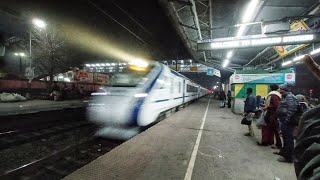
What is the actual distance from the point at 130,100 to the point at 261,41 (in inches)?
257

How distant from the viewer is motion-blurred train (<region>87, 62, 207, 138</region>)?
8438 millimetres

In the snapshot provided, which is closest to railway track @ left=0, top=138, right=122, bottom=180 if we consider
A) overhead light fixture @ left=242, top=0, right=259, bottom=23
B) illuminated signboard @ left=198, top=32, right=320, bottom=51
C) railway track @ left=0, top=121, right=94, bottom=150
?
railway track @ left=0, top=121, right=94, bottom=150

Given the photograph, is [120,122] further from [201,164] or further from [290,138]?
[290,138]

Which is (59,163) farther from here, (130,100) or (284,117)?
(284,117)

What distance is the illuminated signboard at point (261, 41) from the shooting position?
9701 millimetres

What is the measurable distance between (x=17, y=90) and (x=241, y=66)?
2321 centimetres

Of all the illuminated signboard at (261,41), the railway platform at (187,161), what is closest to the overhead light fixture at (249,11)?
the illuminated signboard at (261,41)

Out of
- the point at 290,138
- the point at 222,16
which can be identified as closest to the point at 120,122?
the point at 290,138

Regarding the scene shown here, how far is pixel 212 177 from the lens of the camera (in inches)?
162

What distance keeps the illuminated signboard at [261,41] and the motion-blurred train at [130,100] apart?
296 centimetres

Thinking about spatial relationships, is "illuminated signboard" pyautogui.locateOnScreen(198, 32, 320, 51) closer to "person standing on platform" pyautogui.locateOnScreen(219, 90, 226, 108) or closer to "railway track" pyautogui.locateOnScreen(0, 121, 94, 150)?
"railway track" pyautogui.locateOnScreen(0, 121, 94, 150)

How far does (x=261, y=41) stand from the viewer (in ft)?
33.1

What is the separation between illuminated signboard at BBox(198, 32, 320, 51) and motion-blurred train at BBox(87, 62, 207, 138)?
296 cm

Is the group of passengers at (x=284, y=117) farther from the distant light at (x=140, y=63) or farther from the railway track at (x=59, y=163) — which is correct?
the distant light at (x=140, y=63)
